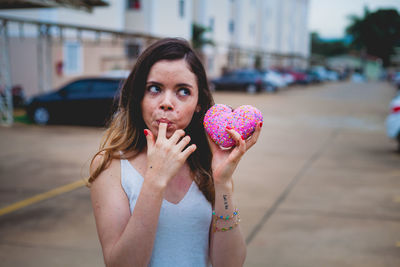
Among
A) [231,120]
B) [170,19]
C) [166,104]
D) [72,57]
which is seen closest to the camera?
[166,104]

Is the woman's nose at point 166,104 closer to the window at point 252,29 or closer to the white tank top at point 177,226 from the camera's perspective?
the white tank top at point 177,226

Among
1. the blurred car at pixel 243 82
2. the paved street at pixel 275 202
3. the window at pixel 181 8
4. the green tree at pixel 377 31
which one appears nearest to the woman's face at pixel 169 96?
the paved street at pixel 275 202

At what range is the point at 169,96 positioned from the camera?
1.44 metres

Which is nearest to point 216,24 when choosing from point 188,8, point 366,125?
point 188,8

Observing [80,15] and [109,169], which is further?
[80,15]

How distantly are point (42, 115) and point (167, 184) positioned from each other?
11.6 m

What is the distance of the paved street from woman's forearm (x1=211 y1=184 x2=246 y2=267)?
2.15 ft

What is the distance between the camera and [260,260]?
12.9 ft

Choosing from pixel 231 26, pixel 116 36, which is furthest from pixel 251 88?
pixel 231 26

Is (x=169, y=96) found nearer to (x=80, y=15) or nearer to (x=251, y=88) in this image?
(x=80, y=15)

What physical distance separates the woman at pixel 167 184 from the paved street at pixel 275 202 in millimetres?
368

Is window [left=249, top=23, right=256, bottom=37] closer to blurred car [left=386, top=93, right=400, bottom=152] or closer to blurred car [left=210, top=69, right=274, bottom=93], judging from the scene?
blurred car [left=210, top=69, right=274, bottom=93]

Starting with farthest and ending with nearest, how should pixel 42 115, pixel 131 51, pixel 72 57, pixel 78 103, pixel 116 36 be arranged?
pixel 131 51, pixel 72 57, pixel 116 36, pixel 42 115, pixel 78 103

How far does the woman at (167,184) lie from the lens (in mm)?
1355
